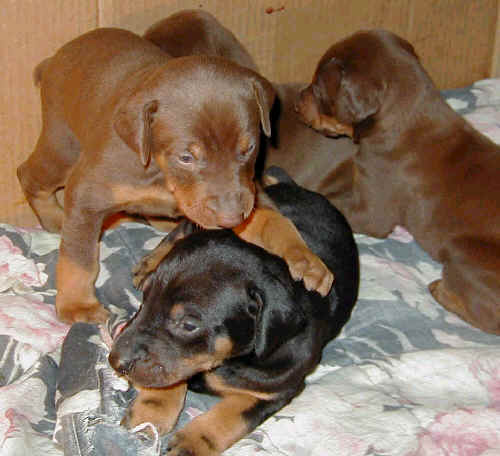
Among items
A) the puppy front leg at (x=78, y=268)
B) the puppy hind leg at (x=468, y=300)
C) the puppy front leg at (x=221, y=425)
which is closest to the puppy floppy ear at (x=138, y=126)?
the puppy front leg at (x=78, y=268)

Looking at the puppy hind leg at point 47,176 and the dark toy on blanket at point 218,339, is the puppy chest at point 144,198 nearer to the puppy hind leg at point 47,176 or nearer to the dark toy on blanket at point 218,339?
the dark toy on blanket at point 218,339

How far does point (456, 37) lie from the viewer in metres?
5.98

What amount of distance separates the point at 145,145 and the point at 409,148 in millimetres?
1871

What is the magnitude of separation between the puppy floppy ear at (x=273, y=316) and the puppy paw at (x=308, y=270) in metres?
0.18

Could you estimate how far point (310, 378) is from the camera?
3416 millimetres

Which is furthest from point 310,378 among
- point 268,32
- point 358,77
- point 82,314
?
point 268,32

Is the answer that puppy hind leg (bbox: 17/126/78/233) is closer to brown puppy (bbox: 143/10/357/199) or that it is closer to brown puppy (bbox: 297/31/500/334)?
brown puppy (bbox: 143/10/357/199)

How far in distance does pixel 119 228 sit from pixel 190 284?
1.50 m

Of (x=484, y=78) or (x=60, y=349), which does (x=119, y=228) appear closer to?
(x=60, y=349)

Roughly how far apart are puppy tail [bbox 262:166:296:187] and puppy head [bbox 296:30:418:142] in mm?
414

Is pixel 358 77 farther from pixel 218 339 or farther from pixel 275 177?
pixel 218 339

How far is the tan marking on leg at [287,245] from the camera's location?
3.14 meters

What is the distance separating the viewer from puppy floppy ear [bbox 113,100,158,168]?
2.96 m

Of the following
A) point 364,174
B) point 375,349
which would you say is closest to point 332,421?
point 375,349
